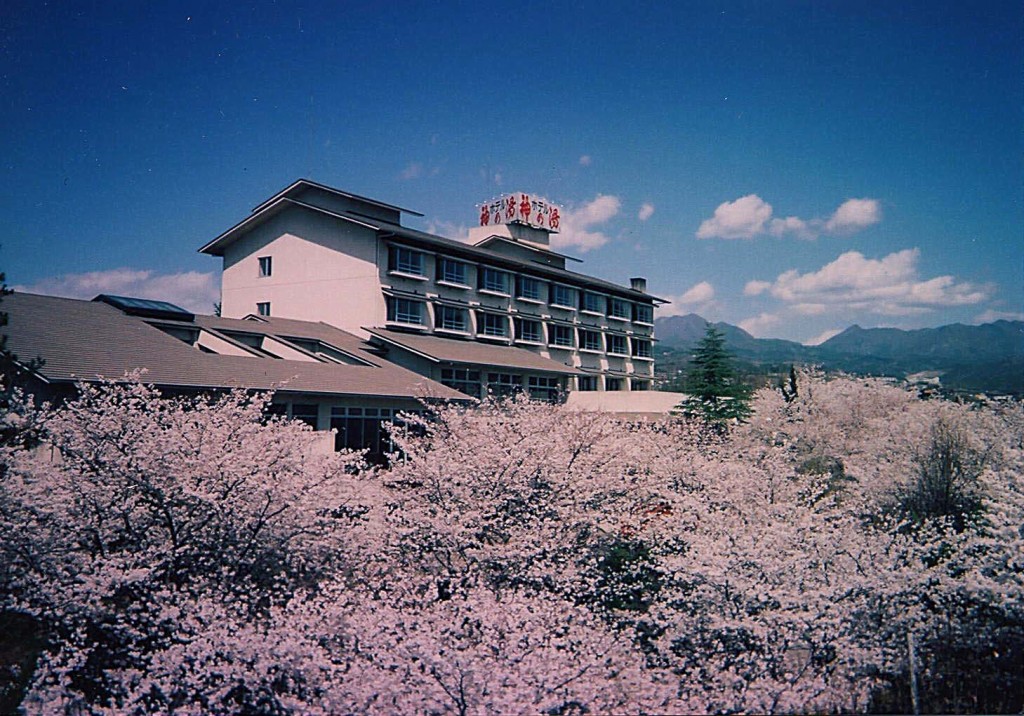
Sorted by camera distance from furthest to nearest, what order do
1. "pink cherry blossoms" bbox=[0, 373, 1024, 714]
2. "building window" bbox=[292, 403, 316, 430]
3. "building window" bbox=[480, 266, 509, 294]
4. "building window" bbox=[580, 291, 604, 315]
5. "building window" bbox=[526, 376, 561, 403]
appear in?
"building window" bbox=[580, 291, 604, 315] < "building window" bbox=[480, 266, 509, 294] < "building window" bbox=[526, 376, 561, 403] < "building window" bbox=[292, 403, 316, 430] < "pink cherry blossoms" bbox=[0, 373, 1024, 714]

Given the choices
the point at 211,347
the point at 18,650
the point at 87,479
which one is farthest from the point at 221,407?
the point at 211,347

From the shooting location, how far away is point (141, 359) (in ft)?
66.4

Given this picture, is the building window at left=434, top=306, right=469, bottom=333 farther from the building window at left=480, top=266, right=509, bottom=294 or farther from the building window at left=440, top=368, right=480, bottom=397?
the building window at left=440, top=368, right=480, bottom=397

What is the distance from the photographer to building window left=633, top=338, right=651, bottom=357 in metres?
56.6

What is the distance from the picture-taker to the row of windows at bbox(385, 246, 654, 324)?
35.9m

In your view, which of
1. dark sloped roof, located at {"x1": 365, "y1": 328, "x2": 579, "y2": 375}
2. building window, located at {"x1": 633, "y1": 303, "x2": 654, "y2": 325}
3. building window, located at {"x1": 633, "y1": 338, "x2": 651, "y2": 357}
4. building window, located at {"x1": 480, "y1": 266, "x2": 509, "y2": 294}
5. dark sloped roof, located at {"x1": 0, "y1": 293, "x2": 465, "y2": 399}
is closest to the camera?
dark sloped roof, located at {"x1": 0, "y1": 293, "x2": 465, "y2": 399}

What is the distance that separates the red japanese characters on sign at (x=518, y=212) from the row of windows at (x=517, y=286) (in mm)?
6275

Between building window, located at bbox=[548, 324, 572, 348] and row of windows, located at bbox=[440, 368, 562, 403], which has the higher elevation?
building window, located at bbox=[548, 324, 572, 348]

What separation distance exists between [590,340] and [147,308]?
3201 cm

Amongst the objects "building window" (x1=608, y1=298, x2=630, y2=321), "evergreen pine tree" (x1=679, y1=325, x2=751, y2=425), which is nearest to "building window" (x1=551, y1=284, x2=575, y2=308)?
"building window" (x1=608, y1=298, x2=630, y2=321)

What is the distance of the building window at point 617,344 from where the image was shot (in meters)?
53.5

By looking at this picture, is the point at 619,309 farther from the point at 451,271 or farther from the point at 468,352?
the point at 468,352

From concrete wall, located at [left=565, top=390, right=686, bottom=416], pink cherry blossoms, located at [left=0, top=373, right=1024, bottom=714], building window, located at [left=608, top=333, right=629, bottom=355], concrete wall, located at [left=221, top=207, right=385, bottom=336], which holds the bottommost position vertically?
pink cherry blossoms, located at [left=0, top=373, right=1024, bottom=714]

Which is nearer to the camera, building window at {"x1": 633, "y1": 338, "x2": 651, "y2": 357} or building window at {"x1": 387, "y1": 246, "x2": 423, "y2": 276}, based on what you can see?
building window at {"x1": 387, "y1": 246, "x2": 423, "y2": 276}
